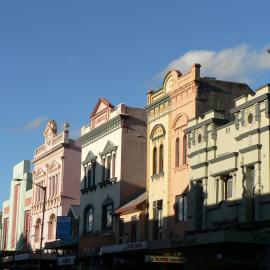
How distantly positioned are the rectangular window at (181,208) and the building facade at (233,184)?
64.1 inches

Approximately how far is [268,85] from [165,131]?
1126 cm

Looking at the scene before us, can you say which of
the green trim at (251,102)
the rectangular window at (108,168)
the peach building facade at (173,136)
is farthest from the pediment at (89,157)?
the green trim at (251,102)

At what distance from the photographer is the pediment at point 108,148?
→ 47588 mm

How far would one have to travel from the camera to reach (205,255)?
32594 mm

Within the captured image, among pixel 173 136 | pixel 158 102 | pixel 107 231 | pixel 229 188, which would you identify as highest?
pixel 158 102

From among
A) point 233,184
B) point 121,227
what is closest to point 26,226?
point 121,227

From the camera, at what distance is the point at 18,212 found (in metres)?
70.6

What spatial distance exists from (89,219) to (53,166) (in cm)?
1079

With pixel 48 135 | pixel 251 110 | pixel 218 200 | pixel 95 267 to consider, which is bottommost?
pixel 95 267

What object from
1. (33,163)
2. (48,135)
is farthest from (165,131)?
(33,163)

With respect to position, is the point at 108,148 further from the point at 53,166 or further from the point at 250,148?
Result: the point at 250,148

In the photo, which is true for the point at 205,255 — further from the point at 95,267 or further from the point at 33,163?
the point at 33,163

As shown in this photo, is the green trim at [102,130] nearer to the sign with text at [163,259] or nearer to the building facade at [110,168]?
the building facade at [110,168]

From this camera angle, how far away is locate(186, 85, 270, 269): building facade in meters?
28.5
